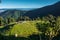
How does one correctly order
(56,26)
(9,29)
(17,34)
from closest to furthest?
(56,26)
(17,34)
(9,29)

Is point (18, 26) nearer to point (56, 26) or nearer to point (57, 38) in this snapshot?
point (57, 38)

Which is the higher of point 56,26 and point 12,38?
point 56,26

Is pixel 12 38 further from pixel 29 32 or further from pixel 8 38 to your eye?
pixel 29 32

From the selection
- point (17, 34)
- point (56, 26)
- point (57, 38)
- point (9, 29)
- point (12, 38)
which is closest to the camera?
Answer: point (56, 26)

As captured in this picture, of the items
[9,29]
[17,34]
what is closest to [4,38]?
[17,34]

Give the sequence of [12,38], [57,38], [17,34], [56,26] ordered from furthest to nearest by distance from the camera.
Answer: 1. [17,34]
2. [12,38]
3. [57,38]
4. [56,26]

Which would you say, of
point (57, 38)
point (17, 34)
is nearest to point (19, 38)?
point (17, 34)

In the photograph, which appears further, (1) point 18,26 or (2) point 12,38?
(1) point 18,26

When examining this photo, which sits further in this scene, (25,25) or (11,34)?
(25,25)
